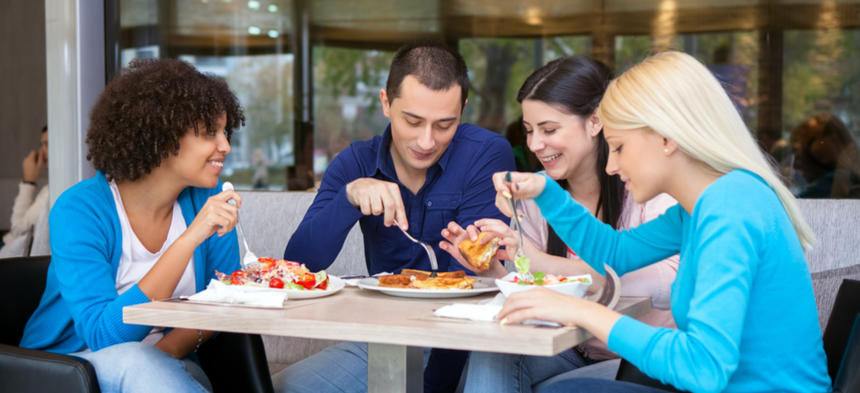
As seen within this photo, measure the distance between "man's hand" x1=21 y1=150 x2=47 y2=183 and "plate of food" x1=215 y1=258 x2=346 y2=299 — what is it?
3457mm

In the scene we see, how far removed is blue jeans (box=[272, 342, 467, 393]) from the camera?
1.98 metres

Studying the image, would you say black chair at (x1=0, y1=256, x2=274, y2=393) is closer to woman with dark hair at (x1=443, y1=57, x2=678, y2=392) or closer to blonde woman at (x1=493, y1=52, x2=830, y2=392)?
woman with dark hair at (x1=443, y1=57, x2=678, y2=392)

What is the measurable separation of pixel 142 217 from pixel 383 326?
3.13 ft

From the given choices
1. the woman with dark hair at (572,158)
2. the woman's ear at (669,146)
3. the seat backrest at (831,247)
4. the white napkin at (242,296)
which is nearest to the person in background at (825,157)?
Result: the seat backrest at (831,247)

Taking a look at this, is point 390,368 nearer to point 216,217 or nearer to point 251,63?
point 216,217

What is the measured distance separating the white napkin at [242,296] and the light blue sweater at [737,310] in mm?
632

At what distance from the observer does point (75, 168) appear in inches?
154

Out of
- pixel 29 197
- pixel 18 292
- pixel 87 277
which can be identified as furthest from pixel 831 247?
pixel 29 197

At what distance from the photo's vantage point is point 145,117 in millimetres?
1967

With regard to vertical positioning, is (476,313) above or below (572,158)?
below

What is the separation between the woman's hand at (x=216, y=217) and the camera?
176 centimetres

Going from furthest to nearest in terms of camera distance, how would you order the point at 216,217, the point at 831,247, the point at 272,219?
the point at 272,219 < the point at 831,247 < the point at 216,217

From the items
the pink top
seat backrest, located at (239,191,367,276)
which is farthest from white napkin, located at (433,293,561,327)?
seat backrest, located at (239,191,367,276)

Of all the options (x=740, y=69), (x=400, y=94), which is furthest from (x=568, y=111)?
(x=740, y=69)
